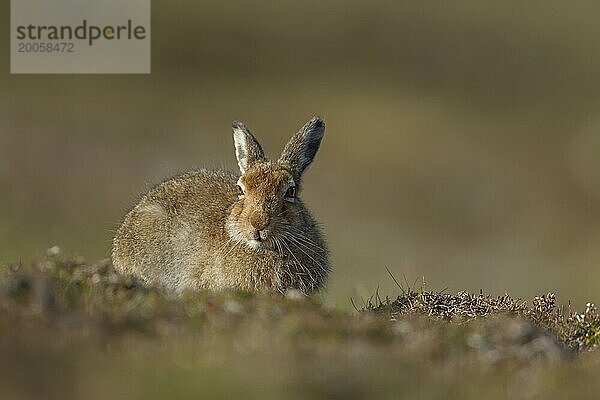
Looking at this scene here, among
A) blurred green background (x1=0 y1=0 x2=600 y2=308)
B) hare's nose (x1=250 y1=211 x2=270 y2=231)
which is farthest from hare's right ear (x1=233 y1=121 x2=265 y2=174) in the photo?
blurred green background (x1=0 y1=0 x2=600 y2=308)

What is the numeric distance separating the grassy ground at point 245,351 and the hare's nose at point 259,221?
2.32m

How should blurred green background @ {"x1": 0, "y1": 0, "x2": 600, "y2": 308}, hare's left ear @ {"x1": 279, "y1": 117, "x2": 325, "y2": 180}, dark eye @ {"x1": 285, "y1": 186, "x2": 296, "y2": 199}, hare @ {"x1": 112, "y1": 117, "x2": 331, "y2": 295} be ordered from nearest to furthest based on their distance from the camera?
hare @ {"x1": 112, "y1": 117, "x2": 331, "y2": 295} → dark eye @ {"x1": 285, "y1": 186, "x2": 296, "y2": 199} → hare's left ear @ {"x1": 279, "y1": 117, "x2": 325, "y2": 180} → blurred green background @ {"x1": 0, "y1": 0, "x2": 600, "y2": 308}

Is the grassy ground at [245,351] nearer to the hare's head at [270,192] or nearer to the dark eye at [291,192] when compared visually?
the hare's head at [270,192]

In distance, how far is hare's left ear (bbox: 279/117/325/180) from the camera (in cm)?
1380

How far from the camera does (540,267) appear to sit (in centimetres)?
3047

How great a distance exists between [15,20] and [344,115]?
13.4 meters

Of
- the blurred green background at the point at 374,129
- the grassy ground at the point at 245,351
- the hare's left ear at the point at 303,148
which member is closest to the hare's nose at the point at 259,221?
the hare's left ear at the point at 303,148

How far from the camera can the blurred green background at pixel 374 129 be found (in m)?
31.5

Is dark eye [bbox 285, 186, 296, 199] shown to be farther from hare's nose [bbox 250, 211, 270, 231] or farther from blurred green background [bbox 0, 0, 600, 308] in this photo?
blurred green background [bbox 0, 0, 600, 308]

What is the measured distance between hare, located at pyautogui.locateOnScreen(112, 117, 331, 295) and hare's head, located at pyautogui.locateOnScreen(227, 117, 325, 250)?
1 cm

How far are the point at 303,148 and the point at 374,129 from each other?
1291 inches

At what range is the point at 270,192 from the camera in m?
13.1

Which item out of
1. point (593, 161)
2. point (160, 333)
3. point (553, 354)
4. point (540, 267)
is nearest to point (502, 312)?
point (553, 354)

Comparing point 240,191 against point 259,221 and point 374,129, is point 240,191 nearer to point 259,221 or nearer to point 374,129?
point 259,221
